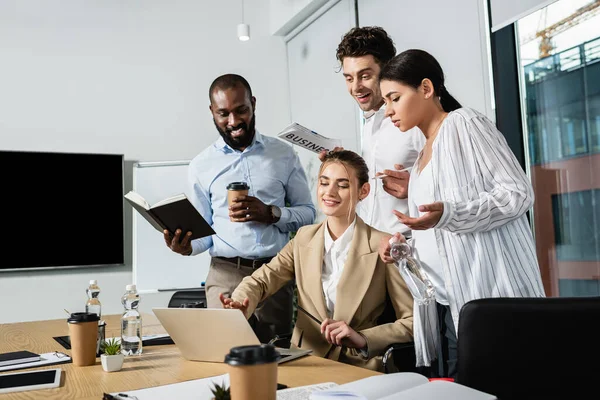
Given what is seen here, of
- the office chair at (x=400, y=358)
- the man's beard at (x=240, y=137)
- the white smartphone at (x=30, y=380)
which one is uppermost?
the man's beard at (x=240, y=137)

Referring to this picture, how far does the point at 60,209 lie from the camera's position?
4688mm

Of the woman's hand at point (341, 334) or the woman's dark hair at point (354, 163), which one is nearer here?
the woman's hand at point (341, 334)

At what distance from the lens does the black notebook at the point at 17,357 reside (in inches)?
62.8

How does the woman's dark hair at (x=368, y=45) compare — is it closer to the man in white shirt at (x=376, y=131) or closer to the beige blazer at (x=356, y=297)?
the man in white shirt at (x=376, y=131)

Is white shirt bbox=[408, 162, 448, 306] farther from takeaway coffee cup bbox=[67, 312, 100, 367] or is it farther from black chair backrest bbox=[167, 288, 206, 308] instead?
black chair backrest bbox=[167, 288, 206, 308]

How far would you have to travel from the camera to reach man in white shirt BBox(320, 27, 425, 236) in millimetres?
2193

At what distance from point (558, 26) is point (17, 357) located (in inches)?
112

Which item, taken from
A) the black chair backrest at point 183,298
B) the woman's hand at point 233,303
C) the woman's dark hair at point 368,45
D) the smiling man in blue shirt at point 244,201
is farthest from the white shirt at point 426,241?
the black chair backrest at point 183,298

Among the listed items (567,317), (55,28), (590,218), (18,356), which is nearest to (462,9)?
(590,218)

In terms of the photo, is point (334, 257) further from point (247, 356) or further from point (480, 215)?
point (247, 356)

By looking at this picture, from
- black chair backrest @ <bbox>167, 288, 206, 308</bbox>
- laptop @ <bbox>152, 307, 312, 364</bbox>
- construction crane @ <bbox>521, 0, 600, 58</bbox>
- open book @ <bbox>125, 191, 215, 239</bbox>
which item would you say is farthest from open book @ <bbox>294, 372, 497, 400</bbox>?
construction crane @ <bbox>521, 0, 600, 58</bbox>

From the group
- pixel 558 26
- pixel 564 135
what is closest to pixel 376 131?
pixel 564 135

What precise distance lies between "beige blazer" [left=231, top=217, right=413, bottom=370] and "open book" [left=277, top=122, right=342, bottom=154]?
46 cm

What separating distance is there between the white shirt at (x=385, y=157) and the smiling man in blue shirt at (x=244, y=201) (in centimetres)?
45
